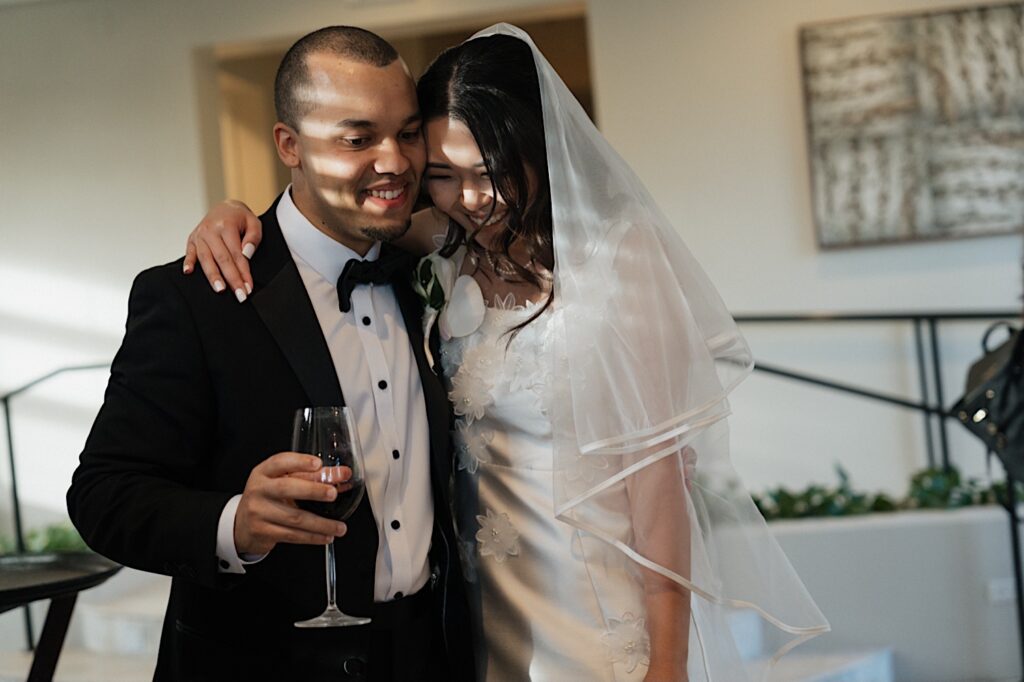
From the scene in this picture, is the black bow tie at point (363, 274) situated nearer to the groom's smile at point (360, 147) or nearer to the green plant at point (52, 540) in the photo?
the groom's smile at point (360, 147)

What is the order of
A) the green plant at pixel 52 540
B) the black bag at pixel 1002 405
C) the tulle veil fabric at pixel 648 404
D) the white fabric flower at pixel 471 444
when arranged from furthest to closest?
the green plant at pixel 52 540
the black bag at pixel 1002 405
the white fabric flower at pixel 471 444
the tulle veil fabric at pixel 648 404

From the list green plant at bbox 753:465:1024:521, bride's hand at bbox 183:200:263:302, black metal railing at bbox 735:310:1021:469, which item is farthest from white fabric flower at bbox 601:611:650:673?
black metal railing at bbox 735:310:1021:469

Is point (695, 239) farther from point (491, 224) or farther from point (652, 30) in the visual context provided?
point (491, 224)

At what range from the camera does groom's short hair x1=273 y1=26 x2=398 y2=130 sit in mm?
2193

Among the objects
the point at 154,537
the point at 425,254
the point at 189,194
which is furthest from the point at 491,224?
the point at 189,194

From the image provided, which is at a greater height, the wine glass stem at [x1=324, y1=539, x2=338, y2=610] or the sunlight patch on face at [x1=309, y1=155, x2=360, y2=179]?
the sunlight patch on face at [x1=309, y1=155, x2=360, y2=179]

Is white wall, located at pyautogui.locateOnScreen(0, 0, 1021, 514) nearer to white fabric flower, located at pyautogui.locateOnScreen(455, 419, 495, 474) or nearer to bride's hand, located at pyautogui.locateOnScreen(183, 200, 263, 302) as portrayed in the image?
white fabric flower, located at pyautogui.locateOnScreen(455, 419, 495, 474)

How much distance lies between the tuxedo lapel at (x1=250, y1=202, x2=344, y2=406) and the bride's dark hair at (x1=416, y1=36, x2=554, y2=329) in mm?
395

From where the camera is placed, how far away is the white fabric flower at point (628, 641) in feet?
6.82

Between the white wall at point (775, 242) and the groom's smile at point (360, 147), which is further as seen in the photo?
the white wall at point (775, 242)

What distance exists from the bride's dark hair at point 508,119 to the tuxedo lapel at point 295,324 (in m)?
0.40

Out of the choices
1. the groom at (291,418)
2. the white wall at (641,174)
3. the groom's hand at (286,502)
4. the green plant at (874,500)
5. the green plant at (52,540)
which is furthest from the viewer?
the white wall at (641,174)

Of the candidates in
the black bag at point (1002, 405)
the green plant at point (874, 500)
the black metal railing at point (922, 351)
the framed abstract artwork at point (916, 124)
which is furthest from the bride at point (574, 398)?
the framed abstract artwork at point (916, 124)

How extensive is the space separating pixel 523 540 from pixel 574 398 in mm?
339
